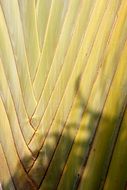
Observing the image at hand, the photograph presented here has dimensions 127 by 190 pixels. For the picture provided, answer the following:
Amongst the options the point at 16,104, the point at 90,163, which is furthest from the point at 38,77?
the point at 90,163

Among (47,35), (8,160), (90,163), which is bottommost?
(8,160)

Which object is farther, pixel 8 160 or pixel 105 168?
pixel 8 160

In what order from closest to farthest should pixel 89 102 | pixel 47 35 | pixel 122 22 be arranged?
1. pixel 122 22
2. pixel 89 102
3. pixel 47 35

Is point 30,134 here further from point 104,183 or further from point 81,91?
point 104,183

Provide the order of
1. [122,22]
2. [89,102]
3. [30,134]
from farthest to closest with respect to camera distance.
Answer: [30,134] → [89,102] → [122,22]

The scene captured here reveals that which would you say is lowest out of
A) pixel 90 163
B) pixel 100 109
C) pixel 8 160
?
pixel 8 160

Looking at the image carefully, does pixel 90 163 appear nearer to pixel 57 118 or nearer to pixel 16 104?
pixel 57 118

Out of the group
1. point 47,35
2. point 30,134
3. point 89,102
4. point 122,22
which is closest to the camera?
point 122,22

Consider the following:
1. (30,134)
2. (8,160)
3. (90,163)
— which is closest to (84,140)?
(90,163)

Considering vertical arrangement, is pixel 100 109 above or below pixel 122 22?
below

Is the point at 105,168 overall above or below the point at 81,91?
below
